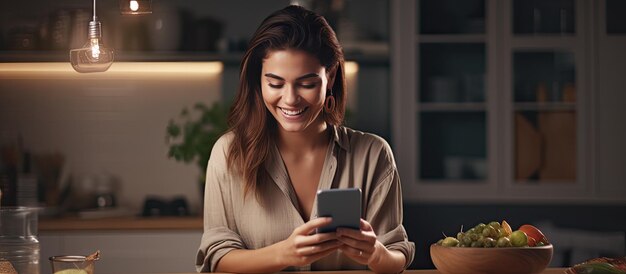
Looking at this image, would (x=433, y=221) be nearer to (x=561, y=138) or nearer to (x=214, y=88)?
(x=561, y=138)

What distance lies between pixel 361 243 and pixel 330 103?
0.52 meters

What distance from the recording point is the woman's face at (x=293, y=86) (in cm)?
256

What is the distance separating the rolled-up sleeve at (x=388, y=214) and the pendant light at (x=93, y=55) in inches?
33.7

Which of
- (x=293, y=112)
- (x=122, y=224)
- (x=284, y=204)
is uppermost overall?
(x=293, y=112)

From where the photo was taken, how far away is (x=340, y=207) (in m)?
2.23

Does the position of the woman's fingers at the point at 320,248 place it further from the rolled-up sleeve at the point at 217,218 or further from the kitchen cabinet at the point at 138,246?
the kitchen cabinet at the point at 138,246

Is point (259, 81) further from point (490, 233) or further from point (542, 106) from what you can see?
point (542, 106)

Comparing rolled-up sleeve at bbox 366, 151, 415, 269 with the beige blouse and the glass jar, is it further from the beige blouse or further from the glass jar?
the glass jar

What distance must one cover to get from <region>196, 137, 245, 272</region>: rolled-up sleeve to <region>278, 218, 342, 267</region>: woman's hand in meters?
0.27

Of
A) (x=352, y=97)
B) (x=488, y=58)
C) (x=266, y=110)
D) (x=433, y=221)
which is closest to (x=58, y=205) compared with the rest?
(x=352, y=97)

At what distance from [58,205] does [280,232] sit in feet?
9.46

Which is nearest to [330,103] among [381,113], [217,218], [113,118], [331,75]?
[331,75]

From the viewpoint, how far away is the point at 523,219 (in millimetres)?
5082

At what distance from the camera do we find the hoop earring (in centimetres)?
270
